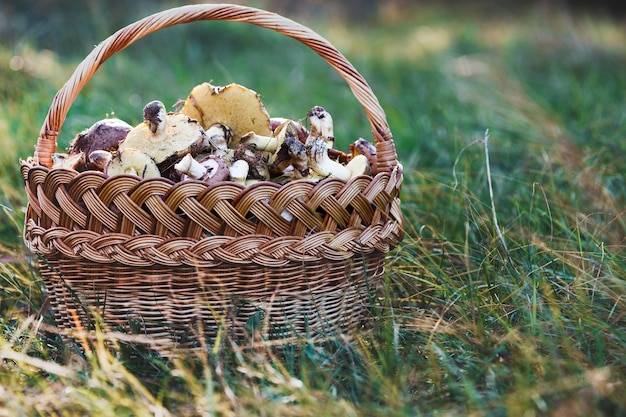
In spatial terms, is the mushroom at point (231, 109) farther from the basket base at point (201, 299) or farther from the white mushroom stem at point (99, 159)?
the basket base at point (201, 299)

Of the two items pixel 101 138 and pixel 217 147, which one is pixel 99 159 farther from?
pixel 217 147

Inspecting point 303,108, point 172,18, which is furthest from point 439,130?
point 172,18

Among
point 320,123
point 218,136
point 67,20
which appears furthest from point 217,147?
point 67,20

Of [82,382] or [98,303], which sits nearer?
[82,382]

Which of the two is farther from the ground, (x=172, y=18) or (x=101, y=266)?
(x=172, y=18)

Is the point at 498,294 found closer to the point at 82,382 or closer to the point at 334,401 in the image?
the point at 334,401
